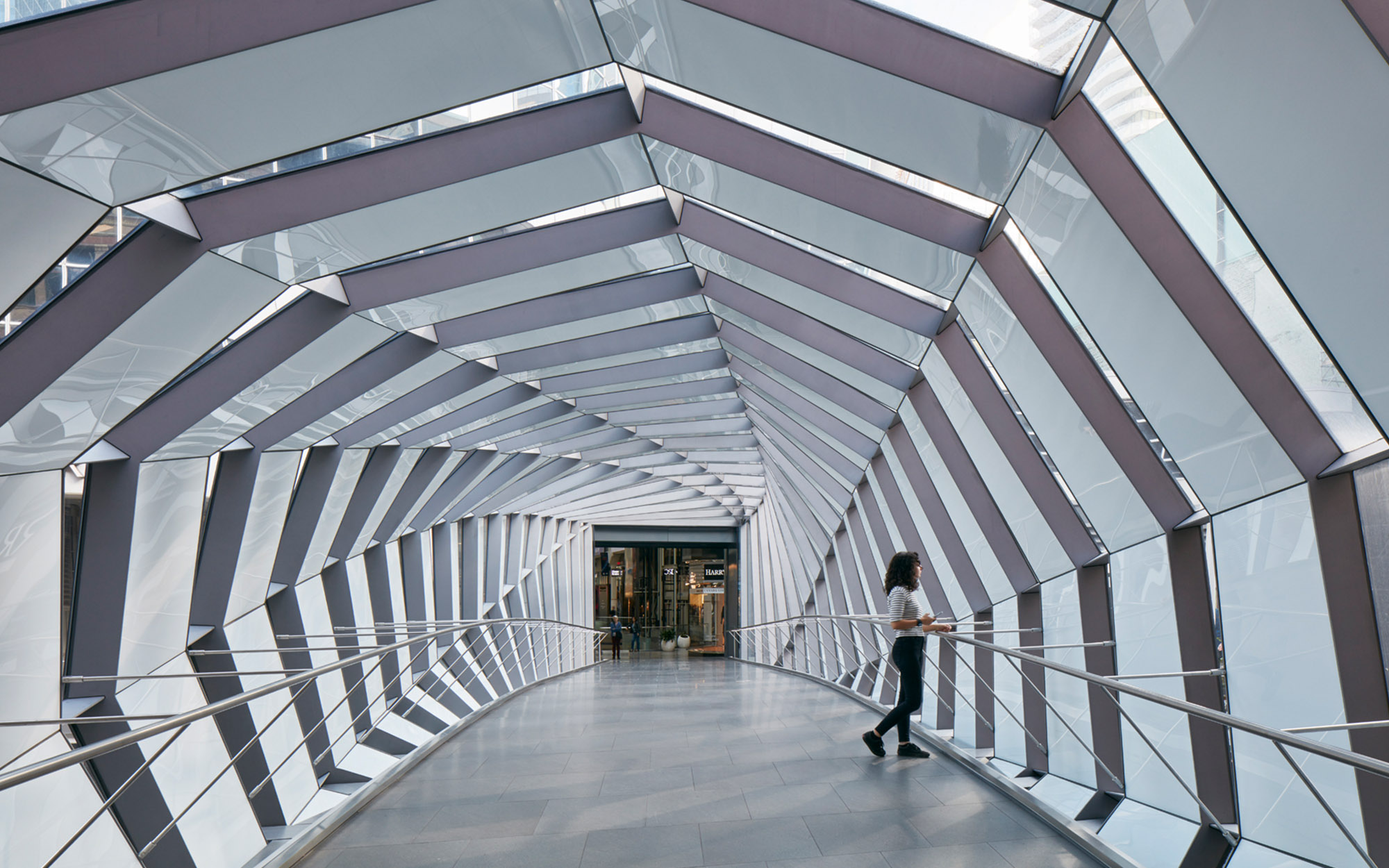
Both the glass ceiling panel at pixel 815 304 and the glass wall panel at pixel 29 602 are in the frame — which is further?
the glass ceiling panel at pixel 815 304

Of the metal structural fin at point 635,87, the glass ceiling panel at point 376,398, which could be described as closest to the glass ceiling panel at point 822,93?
the metal structural fin at point 635,87

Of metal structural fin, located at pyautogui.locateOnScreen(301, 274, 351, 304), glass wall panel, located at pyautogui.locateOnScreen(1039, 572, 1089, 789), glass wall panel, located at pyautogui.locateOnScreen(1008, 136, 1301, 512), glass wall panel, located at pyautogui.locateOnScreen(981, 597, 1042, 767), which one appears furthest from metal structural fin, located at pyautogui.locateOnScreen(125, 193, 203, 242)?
glass wall panel, located at pyautogui.locateOnScreen(981, 597, 1042, 767)

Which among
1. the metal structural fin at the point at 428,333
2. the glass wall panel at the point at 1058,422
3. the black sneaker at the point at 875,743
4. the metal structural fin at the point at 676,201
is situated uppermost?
the metal structural fin at the point at 676,201

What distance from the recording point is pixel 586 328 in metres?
9.57

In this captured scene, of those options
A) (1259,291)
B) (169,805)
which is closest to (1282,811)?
(1259,291)

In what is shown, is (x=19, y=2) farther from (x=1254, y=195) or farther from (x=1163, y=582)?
(x=1163, y=582)

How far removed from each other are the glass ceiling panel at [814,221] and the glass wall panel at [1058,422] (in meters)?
0.28

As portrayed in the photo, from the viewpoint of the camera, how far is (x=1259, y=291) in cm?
397

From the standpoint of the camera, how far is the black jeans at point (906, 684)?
5758 mm

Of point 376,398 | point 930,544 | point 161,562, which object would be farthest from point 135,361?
point 930,544

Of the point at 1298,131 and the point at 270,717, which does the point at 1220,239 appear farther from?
the point at 270,717

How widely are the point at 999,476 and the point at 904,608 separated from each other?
277cm

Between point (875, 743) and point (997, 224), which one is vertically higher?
point (997, 224)

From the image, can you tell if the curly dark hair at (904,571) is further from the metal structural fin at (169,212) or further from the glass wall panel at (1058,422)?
the metal structural fin at (169,212)
